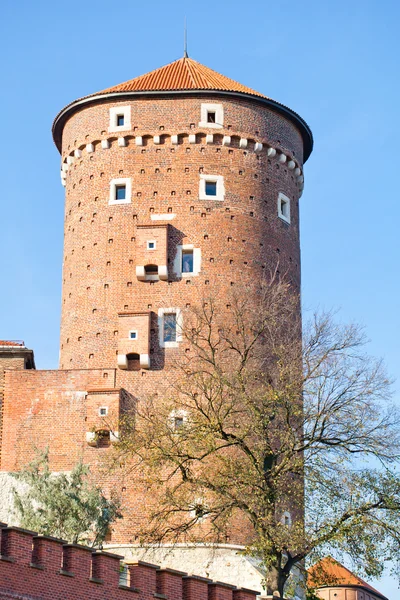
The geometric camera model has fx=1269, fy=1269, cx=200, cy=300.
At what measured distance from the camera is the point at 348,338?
30.4 m

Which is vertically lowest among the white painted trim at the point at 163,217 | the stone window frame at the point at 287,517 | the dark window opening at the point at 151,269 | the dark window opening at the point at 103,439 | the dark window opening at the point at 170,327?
the stone window frame at the point at 287,517

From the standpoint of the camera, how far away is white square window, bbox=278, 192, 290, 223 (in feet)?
134

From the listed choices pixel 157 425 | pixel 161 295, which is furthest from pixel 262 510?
pixel 161 295

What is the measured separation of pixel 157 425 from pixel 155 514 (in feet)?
7.08

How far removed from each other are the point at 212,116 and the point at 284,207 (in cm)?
382

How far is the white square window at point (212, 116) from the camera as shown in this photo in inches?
1577

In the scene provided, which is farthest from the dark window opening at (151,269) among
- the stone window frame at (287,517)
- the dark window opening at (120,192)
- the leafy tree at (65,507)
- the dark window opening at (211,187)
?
the stone window frame at (287,517)

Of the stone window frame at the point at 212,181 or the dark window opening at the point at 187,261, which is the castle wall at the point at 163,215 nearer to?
the stone window frame at the point at 212,181

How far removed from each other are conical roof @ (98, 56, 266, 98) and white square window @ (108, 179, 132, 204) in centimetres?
304

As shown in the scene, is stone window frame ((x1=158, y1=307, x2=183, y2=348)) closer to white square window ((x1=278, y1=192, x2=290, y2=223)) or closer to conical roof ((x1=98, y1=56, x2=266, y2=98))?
white square window ((x1=278, y1=192, x2=290, y2=223))

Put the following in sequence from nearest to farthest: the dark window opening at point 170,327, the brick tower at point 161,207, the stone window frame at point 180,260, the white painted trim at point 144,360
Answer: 1. the white painted trim at point 144,360
2. the dark window opening at point 170,327
3. the brick tower at point 161,207
4. the stone window frame at point 180,260

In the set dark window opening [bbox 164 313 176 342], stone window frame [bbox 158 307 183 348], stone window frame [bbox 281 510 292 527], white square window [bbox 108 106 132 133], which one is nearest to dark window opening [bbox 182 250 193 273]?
stone window frame [bbox 158 307 183 348]

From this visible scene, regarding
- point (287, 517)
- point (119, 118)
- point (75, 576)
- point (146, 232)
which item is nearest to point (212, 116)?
point (119, 118)

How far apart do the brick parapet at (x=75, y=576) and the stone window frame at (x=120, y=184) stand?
18.9 metres
